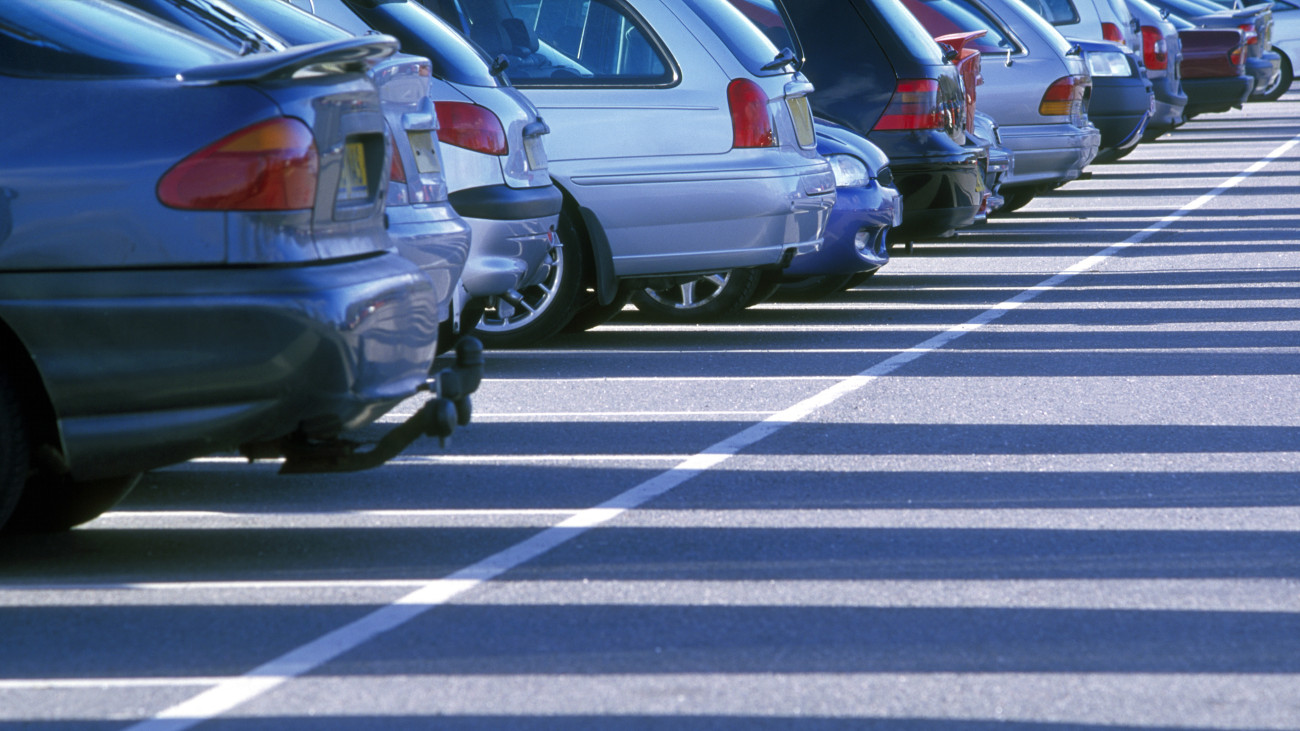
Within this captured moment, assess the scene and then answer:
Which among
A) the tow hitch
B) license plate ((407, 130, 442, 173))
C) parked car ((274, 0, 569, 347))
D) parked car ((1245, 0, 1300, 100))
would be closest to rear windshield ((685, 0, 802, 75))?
parked car ((274, 0, 569, 347))

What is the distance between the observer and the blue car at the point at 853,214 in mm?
10211

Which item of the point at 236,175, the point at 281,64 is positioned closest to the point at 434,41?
the point at 281,64

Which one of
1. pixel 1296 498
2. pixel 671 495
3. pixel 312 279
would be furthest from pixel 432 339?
pixel 1296 498

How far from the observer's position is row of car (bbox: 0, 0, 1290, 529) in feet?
15.7

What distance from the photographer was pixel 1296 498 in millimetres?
5961

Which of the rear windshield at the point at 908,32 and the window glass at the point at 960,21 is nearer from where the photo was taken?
the rear windshield at the point at 908,32

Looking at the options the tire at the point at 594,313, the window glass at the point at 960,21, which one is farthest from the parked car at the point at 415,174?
the window glass at the point at 960,21

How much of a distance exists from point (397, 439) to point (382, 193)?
29.2 inches

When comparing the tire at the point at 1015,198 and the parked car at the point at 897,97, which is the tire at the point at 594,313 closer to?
the parked car at the point at 897,97

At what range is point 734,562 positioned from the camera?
5.19 meters

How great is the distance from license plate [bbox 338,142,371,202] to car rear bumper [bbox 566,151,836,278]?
365cm

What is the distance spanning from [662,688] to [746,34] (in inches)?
230

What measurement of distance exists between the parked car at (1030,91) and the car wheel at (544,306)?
6.10 metres

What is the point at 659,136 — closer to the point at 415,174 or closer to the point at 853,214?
the point at 853,214
